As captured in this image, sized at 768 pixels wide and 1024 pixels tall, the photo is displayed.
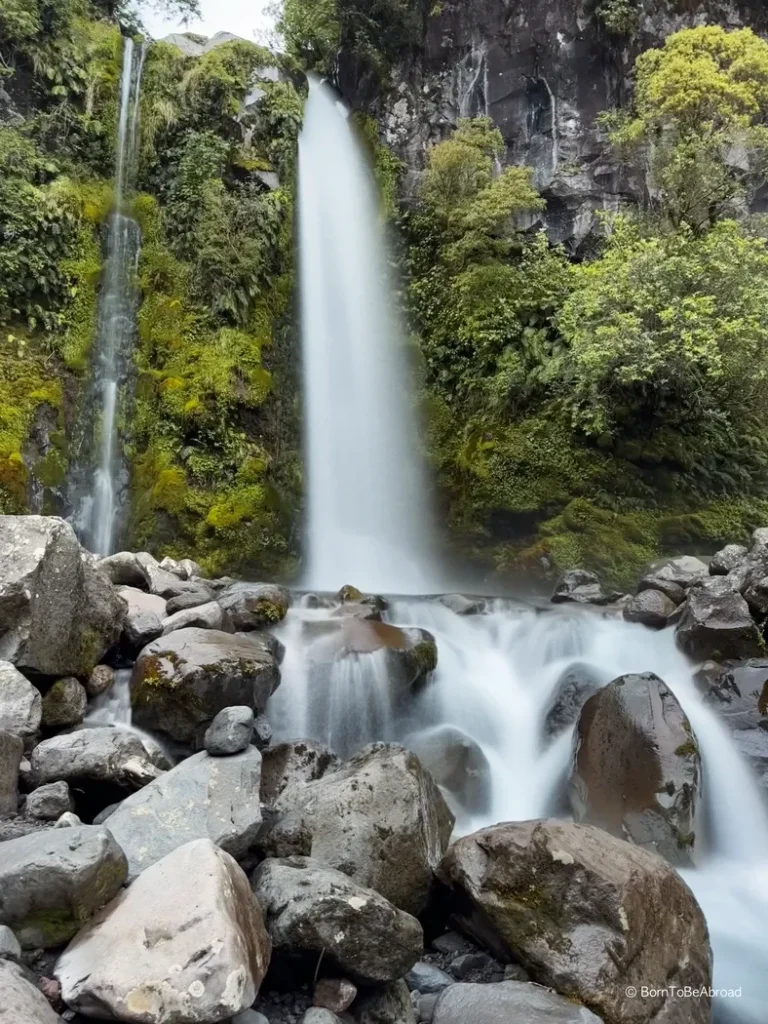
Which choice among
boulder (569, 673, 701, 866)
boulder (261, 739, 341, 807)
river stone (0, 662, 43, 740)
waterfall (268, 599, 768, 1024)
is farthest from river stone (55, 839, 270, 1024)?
boulder (569, 673, 701, 866)

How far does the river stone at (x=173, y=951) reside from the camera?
259 cm

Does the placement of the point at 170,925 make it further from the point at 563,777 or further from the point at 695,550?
the point at 695,550

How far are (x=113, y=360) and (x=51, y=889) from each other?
10.7 metres

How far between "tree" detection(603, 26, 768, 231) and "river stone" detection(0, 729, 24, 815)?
12911 mm

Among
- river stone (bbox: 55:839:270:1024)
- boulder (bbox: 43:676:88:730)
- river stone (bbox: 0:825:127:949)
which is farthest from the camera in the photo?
boulder (bbox: 43:676:88:730)

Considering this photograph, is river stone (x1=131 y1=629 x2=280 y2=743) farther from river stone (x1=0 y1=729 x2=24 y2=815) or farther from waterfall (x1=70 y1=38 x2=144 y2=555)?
waterfall (x1=70 y1=38 x2=144 y2=555)

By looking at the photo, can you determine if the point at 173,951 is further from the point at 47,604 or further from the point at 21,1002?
the point at 47,604

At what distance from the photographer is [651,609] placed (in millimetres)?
8555

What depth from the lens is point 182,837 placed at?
369 centimetres

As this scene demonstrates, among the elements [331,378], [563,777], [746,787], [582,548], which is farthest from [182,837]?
[331,378]

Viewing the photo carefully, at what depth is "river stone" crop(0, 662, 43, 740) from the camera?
468 cm

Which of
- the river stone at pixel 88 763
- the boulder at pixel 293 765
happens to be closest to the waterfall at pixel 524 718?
the boulder at pixel 293 765

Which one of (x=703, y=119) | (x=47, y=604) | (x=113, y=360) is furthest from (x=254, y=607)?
(x=703, y=119)

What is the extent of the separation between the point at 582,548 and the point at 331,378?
20.2 ft
